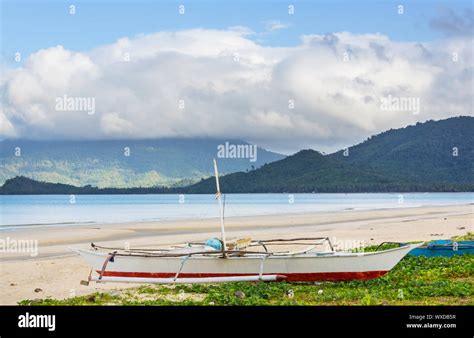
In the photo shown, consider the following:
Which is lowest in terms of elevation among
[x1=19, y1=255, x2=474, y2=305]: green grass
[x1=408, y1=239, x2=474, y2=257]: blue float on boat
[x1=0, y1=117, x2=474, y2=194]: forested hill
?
[x1=19, y1=255, x2=474, y2=305]: green grass

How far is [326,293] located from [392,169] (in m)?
152

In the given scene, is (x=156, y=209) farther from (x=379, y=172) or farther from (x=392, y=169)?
(x=392, y=169)

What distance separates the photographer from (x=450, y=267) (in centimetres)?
1733

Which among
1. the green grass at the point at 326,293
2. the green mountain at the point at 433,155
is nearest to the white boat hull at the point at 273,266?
the green grass at the point at 326,293

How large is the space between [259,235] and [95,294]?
20.6 m

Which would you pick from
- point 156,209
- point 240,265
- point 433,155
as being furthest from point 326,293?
point 433,155

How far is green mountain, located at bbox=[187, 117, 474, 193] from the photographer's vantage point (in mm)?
149250

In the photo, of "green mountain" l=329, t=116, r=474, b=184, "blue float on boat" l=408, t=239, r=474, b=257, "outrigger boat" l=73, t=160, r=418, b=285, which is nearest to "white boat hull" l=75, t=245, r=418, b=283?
"outrigger boat" l=73, t=160, r=418, b=285

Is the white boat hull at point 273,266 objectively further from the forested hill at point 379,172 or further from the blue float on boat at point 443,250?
the forested hill at point 379,172

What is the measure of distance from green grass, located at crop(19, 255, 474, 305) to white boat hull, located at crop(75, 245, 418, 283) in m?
0.23

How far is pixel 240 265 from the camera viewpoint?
52.5 feet

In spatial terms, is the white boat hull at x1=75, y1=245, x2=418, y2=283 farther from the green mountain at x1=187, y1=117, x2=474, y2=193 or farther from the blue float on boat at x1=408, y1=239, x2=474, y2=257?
the green mountain at x1=187, y1=117, x2=474, y2=193

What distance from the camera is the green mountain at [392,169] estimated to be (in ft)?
490
